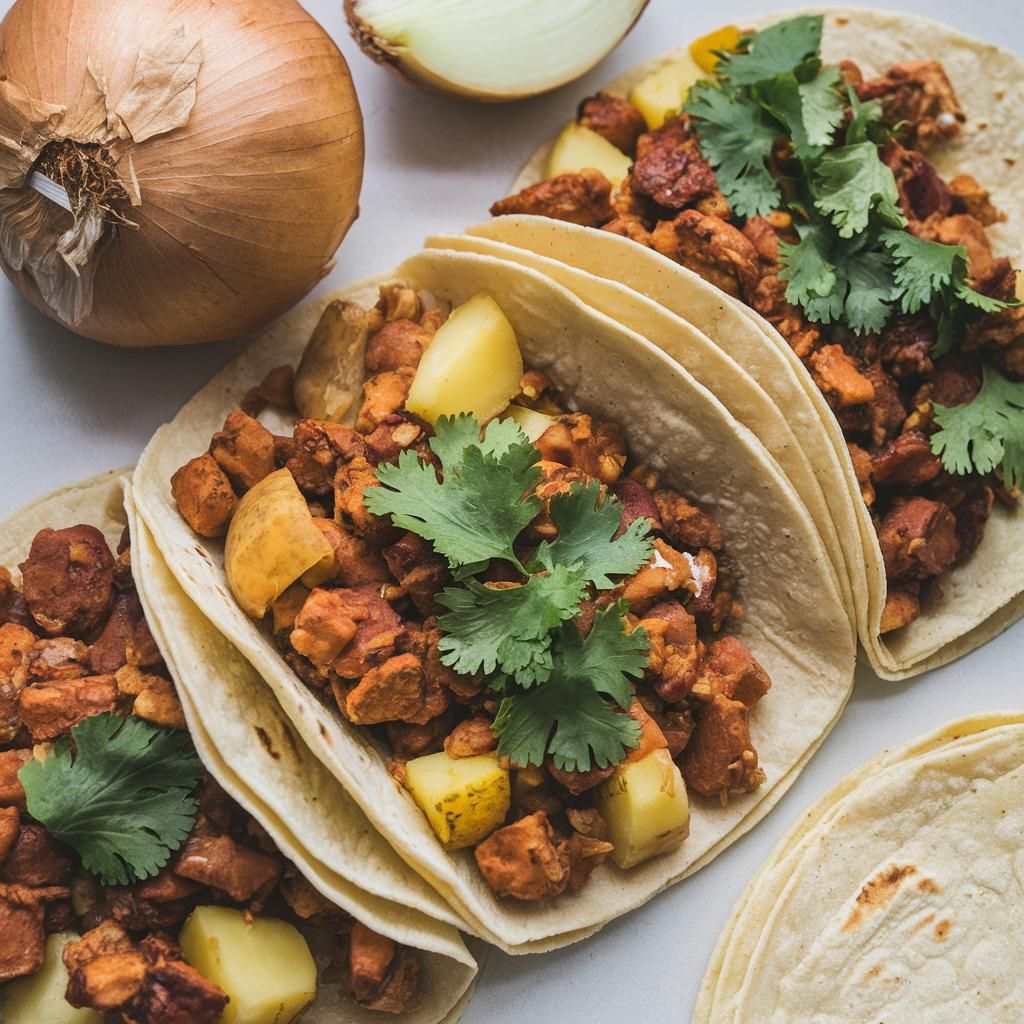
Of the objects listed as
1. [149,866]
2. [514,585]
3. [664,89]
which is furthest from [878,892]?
[664,89]

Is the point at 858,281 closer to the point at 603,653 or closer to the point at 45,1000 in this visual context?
the point at 603,653

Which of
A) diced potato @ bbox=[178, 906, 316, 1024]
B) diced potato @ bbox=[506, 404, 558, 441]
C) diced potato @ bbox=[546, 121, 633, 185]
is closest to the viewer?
diced potato @ bbox=[178, 906, 316, 1024]

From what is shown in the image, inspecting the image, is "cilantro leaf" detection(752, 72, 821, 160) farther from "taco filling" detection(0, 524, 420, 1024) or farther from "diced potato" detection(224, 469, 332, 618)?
"taco filling" detection(0, 524, 420, 1024)

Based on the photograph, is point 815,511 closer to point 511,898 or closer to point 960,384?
point 960,384

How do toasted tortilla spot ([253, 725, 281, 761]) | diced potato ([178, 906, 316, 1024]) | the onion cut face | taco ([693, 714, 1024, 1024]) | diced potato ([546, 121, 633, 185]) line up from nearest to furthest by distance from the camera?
toasted tortilla spot ([253, 725, 281, 761]), diced potato ([178, 906, 316, 1024]), taco ([693, 714, 1024, 1024]), the onion cut face, diced potato ([546, 121, 633, 185])

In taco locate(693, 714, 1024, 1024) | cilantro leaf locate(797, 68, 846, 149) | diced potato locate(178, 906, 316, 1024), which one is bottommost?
taco locate(693, 714, 1024, 1024)

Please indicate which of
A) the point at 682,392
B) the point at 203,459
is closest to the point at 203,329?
the point at 203,459

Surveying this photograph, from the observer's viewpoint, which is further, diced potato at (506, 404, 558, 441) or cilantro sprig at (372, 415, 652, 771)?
diced potato at (506, 404, 558, 441)

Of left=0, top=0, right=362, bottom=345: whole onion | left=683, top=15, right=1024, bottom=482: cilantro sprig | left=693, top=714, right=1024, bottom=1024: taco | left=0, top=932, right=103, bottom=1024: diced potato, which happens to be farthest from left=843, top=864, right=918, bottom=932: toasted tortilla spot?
left=0, top=0, right=362, bottom=345: whole onion
